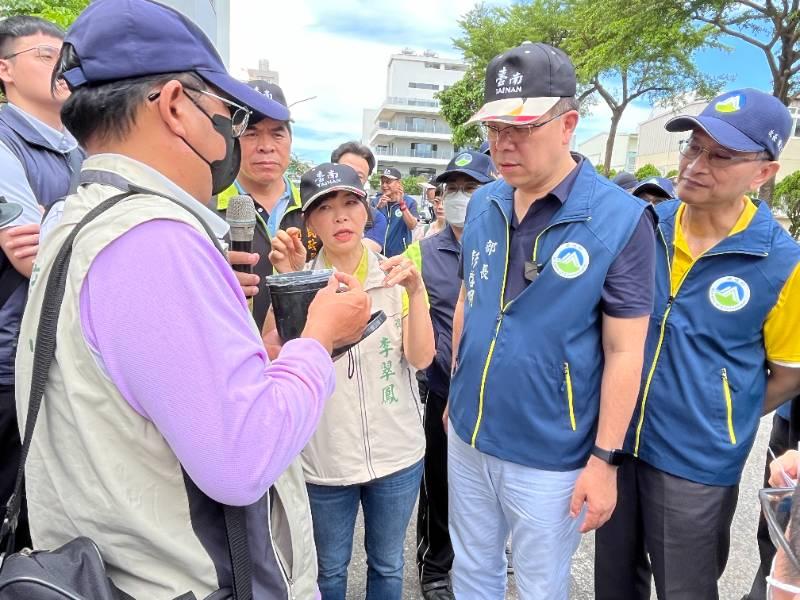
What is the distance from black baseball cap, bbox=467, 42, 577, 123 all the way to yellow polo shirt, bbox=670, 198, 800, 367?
0.76m

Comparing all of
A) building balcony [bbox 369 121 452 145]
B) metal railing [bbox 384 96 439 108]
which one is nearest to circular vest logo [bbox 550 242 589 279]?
building balcony [bbox 369 121 452 145]

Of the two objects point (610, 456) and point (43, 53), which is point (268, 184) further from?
point (610, 456)

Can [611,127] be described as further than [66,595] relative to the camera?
Yes

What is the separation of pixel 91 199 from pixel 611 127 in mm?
22478

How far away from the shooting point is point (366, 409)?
6.77 ft

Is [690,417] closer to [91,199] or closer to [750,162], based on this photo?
[750,162]

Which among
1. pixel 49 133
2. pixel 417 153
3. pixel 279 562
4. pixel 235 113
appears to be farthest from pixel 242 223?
pixel 417 153

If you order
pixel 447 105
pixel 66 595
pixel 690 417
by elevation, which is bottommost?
pixel 690 417

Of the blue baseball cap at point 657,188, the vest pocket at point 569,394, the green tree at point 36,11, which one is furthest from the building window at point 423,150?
the vest pocket at point 569,394

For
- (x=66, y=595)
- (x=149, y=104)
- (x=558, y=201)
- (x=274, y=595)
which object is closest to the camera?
(x=66, y=595)

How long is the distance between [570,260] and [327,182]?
100 centimetres

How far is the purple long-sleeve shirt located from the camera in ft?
2.82

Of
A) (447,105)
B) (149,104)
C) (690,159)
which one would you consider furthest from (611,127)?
(149,104)

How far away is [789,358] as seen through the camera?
Answer: 187cm
